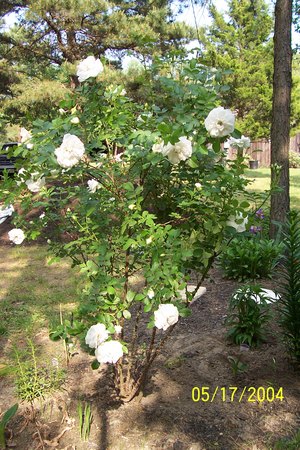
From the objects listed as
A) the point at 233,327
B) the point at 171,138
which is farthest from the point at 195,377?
the point at 171,138

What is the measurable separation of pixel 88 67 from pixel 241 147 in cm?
74

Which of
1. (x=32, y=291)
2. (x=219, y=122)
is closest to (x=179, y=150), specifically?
→ (x=219, y=122)

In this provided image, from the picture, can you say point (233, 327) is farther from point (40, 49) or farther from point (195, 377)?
point (40, 49)

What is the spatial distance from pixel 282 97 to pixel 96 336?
11.5 ft

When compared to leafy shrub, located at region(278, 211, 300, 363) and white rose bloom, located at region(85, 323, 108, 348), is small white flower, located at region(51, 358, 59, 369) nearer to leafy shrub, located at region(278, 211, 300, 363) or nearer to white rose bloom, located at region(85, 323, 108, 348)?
white rose bloom, located at region(85, 323, 108, 348)

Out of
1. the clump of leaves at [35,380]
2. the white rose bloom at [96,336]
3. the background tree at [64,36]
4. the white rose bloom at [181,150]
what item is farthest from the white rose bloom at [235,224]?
the background tree at [64,36]

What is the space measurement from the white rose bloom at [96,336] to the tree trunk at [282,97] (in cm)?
301

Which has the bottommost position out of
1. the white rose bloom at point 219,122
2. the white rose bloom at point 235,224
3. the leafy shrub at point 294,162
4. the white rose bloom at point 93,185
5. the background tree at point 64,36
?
the leafy shrub at point 294,162

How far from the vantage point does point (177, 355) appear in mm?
2711

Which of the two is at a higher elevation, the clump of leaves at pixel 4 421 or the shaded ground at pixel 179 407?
the clump of leaves at pixel 4 421

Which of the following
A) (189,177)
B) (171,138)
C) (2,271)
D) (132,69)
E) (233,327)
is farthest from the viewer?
(132,69)

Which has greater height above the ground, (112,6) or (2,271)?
(112,6)

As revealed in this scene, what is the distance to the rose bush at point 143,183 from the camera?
5.37 feet
